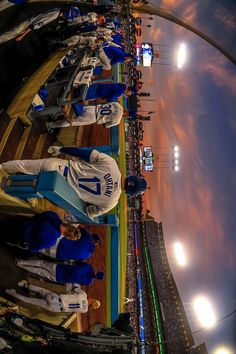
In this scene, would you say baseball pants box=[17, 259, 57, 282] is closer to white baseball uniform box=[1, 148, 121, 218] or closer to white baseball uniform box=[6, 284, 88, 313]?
white baseball uniform box=[6, 284, 88, 313]

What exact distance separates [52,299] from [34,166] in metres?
1.91

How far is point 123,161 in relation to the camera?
7883 mm

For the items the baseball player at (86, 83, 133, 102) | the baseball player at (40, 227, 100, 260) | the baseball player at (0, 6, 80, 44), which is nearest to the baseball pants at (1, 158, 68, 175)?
the baseball player at (40, 227, 100, 260)

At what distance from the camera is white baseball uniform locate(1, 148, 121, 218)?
3219 mm

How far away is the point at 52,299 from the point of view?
11.6ft

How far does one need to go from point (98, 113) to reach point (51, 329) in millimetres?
3861

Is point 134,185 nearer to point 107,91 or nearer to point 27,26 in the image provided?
point 107,91

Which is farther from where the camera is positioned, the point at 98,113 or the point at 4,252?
the point at 98,113

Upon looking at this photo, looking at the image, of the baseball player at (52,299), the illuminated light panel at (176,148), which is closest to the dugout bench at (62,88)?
the baseball player at (52,299)

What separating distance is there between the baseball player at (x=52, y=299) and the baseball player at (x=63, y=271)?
194 mm

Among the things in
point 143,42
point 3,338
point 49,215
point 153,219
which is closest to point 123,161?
point 49,215

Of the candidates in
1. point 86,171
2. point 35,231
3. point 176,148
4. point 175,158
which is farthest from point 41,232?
point 176,148

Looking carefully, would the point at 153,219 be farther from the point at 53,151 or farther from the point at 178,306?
the point at 53,151

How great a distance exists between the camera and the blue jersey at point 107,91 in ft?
16.8
